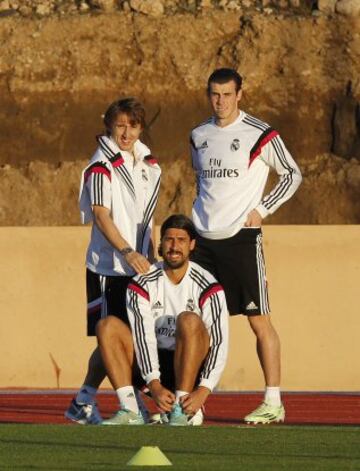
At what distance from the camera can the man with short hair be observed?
35.5 ft

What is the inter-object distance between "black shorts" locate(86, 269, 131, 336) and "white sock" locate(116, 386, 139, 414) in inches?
17.5

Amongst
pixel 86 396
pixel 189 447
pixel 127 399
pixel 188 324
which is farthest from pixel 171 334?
pixel 189 447

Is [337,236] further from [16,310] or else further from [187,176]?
[187,176]

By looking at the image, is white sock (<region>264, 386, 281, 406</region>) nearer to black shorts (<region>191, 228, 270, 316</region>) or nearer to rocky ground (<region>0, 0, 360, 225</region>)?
black shorts (<region>191, 228, 270, 316</region>)

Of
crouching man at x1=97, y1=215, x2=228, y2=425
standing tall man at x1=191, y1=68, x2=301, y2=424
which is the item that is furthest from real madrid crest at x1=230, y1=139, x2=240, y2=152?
crouching man at x1=97, y1=215, x2=228, y2=425

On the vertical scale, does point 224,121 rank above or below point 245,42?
below

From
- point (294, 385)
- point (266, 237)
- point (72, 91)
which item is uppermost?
point (72, 91)

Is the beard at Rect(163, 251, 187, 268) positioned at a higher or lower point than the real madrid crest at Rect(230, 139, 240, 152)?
lower

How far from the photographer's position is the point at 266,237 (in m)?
15.6

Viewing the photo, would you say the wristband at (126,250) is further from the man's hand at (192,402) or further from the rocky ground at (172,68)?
the rocky ground at (172,68)

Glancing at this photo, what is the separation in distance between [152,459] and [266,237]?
314 inches

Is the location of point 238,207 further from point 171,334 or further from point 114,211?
point 171,334

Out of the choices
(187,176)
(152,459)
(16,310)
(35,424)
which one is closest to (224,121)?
(35,424)

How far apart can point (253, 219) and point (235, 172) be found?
1.03 ft
